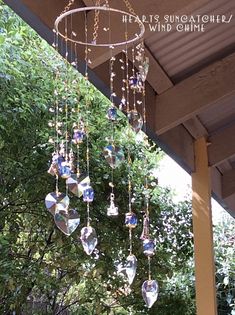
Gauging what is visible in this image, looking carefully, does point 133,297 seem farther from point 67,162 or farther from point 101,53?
point 67,162

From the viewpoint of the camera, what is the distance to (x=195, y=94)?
2865 mm

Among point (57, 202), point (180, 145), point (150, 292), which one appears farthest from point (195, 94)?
point (57, 202)

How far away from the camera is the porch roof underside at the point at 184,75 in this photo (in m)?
2.17

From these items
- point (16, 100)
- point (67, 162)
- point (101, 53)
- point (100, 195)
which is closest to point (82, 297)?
point (100, 195)

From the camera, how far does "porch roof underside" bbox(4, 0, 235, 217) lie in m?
2.17

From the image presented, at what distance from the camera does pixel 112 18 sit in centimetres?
198

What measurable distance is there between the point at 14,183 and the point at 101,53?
1227 millimetres

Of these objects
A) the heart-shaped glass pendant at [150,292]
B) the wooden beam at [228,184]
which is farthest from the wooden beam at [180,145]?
the heart-shaped glass pendant at [150,292]

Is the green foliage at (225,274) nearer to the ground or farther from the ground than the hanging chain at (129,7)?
farther from the ground

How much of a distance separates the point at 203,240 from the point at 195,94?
3.04 feet

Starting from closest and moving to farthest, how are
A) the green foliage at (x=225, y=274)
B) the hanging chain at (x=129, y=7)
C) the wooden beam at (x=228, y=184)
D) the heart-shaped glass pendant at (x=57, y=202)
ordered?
the heart-shaped glass pendant at (x=57, y=202) → the hanging chain at (x=129, y=7) → the wooden beam at (x=228, y=184) → the green foliage at (x=225, y=274)

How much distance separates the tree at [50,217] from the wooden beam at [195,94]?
7.6 inches

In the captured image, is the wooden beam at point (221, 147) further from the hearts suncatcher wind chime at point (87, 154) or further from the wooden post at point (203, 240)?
the hearts suncatcher wind chime at point (87, 154)

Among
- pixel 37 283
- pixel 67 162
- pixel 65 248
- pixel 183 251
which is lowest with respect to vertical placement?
pixel 67 162
